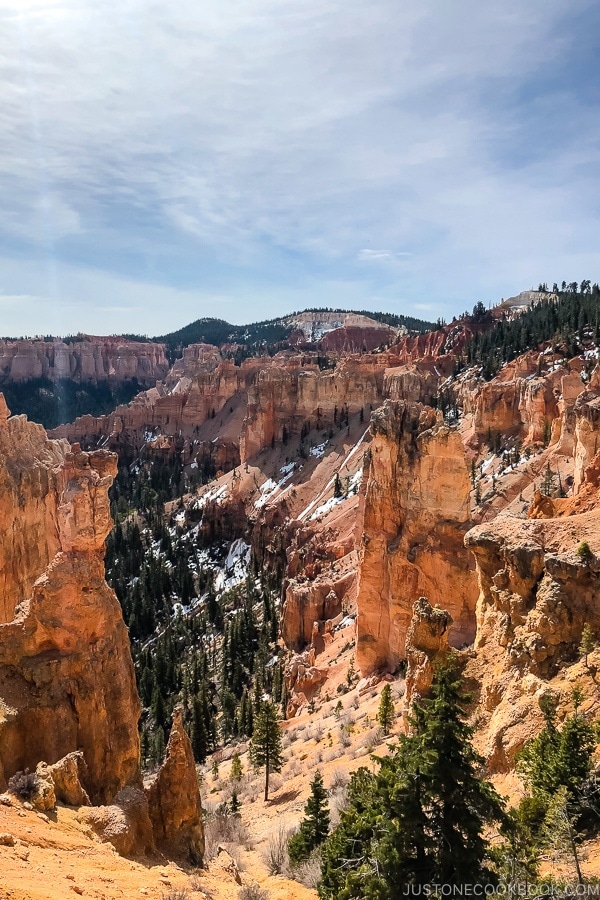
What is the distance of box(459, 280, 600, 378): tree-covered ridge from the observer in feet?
250

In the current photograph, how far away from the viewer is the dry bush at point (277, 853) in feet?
44.7

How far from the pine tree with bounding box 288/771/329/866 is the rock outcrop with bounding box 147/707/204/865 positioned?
309cm

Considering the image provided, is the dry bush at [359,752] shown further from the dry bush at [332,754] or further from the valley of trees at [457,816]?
the valley of trees at [457,816]

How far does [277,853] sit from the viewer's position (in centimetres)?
1455

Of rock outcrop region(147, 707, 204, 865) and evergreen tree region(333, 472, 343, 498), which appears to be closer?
rock outcrop region(147, 707, 204, 865)

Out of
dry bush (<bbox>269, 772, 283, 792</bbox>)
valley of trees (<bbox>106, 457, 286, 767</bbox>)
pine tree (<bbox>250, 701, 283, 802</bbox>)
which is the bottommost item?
valley of trees (<bbox>106, 457, 286, 767</bbox>)

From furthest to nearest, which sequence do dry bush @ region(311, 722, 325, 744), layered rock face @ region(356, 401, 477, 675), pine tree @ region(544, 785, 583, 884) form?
layered rock face @ region(356, 401, 477, 675)
dry bush @ region(311, 722, 325, 744)
pine tree @ region(544, 785, 583, 884)

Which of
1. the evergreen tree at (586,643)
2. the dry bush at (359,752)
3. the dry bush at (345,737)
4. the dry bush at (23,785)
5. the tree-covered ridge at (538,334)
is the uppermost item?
the tree-covered ridge at (538,334)

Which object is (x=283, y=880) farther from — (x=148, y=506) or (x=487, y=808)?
(x=148, y=506)

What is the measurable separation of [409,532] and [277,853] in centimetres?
1644

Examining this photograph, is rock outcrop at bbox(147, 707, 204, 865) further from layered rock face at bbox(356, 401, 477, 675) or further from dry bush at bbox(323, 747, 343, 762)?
layered rock face at bbox(356, 401, 477, 675)

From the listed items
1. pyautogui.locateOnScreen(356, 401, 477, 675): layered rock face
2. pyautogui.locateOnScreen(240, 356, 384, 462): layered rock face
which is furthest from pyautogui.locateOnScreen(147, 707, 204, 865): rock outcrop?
pyautogui.locateOnScreen(240, 356, 384, 462): layered rock face

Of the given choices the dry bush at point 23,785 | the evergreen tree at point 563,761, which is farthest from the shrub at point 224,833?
the evergreen tree at point 563,761

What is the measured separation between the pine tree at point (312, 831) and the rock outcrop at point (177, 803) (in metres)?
3.09
